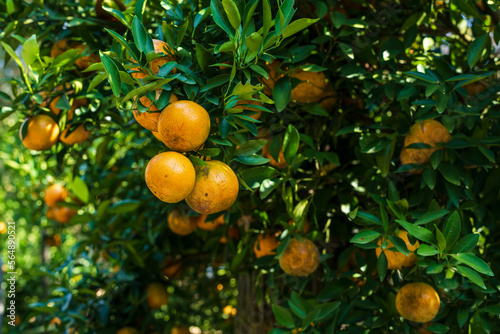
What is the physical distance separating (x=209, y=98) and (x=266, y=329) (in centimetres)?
109

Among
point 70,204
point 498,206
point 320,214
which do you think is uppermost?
point 498,206

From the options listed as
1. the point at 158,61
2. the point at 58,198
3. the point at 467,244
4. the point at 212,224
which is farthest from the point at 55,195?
the point at 467,244

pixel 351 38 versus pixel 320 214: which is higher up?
pixel 351 38

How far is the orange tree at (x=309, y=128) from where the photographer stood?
0.78m

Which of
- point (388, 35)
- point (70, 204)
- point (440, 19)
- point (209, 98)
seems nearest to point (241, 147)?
point (209, 98)

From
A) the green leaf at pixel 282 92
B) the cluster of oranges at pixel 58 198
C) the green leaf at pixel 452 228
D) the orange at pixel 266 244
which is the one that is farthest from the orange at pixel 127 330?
the green leaf at pixel 452 228

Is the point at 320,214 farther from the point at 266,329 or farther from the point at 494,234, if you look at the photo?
the point at 266,329

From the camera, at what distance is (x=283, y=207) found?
3.93 feet

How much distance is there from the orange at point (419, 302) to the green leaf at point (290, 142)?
368 mm

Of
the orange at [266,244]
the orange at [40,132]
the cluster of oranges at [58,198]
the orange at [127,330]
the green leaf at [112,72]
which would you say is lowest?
the orange at [127,330]

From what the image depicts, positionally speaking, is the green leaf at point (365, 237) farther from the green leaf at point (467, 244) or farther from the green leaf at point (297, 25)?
the green leaf at point (297, 25)

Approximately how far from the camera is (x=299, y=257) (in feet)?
3.59

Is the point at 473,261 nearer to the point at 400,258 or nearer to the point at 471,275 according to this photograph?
the point at 471,275

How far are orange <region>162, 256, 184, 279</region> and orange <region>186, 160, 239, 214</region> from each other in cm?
111
